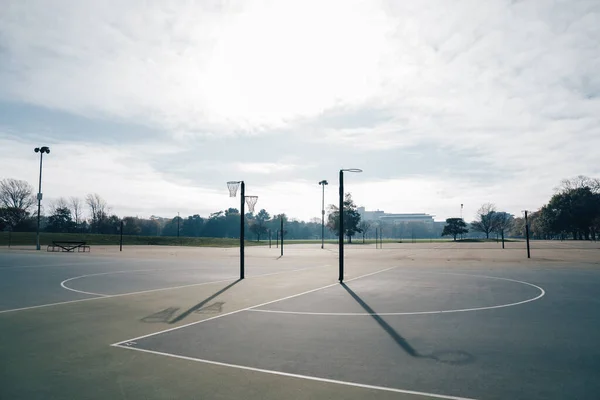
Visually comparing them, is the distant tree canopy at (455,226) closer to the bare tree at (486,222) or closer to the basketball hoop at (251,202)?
the bare tree at (486,222)

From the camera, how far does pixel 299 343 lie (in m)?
8.84

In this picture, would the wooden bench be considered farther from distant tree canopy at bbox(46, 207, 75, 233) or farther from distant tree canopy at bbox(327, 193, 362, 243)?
distant tree canopy at bbox(327, 193, 362, 243)

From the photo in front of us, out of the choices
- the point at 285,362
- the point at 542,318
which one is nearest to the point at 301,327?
the point at 285,362

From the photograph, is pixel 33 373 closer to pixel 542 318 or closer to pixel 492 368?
pixel 492 368

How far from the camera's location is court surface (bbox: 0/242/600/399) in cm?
630

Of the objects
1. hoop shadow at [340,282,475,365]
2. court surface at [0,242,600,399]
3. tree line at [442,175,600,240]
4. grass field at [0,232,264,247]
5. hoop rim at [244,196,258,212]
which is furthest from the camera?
tree line at [442,175,600,240]

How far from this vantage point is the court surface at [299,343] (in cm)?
630

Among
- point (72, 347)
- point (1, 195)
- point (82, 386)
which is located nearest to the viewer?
point (82, 386)

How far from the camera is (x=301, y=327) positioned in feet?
33.9


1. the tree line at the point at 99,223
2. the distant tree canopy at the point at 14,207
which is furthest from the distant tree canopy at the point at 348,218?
the distant tree canopy at the point at 14,207

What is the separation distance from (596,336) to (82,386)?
10.6 meters

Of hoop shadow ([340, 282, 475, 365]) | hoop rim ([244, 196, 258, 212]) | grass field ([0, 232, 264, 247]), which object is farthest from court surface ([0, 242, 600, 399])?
grass field ([0, 232, 264, 247])

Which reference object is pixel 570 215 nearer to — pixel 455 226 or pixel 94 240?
pixel 455 226

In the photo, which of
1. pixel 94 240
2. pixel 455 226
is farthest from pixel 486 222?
pixel 94 240
